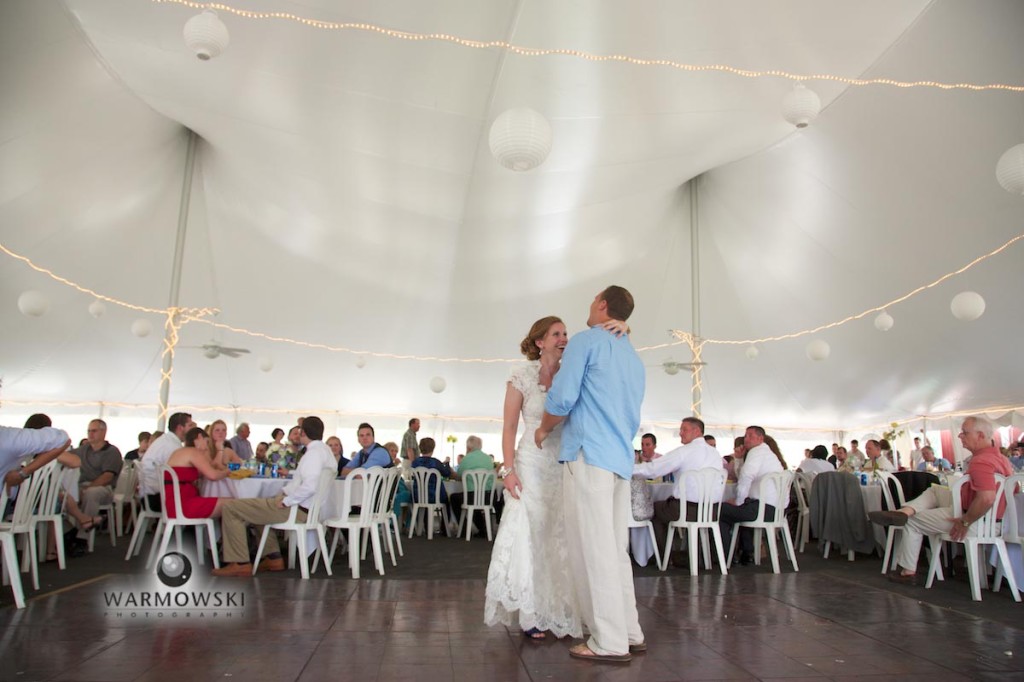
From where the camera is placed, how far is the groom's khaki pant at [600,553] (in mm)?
2467

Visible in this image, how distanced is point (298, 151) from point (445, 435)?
9508 millimetres

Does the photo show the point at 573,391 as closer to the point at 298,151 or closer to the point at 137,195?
the point at 298,151

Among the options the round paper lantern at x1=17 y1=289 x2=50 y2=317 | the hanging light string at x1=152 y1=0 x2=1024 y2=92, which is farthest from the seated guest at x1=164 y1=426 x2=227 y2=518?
the round paper lantern at x1=17 y1=289 x2=50 y2=317

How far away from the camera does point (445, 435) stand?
16.7 m

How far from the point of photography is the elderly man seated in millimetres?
3980

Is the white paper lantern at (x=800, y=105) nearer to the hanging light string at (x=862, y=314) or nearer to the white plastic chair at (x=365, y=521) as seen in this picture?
the white plastic chair at (x=365, y=521)

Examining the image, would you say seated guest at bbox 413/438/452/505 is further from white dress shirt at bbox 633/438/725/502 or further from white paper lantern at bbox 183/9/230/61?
white paper lantern at bbox 183/9/230/61

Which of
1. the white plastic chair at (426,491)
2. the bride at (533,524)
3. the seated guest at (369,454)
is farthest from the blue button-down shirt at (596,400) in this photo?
the white plastic chair at (426,491)

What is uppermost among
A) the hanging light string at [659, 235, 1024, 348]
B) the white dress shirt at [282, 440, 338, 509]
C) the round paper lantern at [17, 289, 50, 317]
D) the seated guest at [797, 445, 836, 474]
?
the hanging light string at [659, 235, 1024, 348]

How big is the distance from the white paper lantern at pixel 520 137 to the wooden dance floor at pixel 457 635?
2788 millimetres

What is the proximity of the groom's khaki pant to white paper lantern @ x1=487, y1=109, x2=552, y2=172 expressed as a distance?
8.95 feet

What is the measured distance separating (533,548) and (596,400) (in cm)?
72

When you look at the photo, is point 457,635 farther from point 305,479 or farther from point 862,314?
point 862,314

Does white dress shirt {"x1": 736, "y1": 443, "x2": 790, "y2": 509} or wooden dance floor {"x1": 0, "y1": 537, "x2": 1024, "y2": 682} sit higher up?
white dress shirt {"x1": 736, "y1": 443, "x2": 790, "y2": 509}
